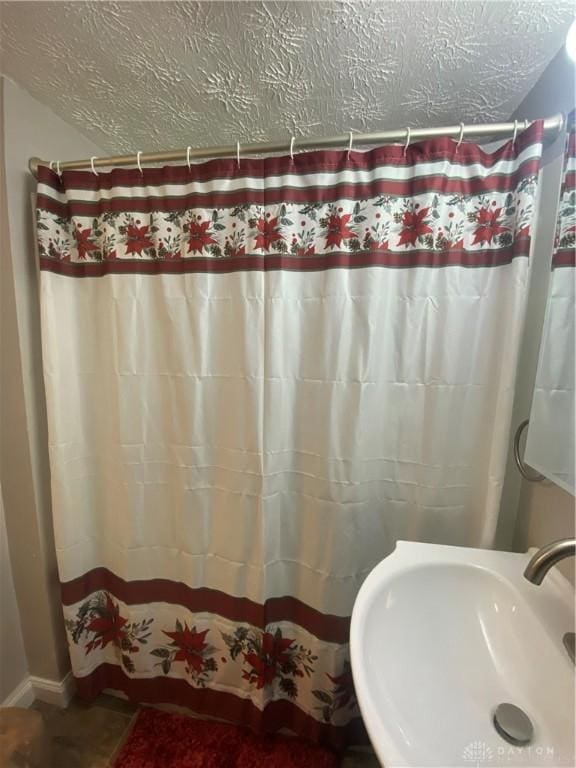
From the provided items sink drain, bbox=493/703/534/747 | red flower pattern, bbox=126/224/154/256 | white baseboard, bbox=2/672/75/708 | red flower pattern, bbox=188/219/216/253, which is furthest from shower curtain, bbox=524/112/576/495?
white baseboard, bbox=2/672/75/708

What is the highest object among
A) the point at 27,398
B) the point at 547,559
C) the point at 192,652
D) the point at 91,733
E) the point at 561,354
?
the point at 561,354

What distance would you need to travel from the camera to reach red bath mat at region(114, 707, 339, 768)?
107 cm

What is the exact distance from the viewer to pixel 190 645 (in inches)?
45.3

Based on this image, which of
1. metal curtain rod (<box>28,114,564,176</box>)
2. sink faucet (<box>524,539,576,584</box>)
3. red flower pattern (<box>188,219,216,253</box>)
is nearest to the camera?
sink faucet (<box>524,539,576,584</box>)

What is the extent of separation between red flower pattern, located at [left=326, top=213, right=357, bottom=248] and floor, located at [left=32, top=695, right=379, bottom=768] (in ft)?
5.70

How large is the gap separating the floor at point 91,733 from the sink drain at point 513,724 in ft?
2.78

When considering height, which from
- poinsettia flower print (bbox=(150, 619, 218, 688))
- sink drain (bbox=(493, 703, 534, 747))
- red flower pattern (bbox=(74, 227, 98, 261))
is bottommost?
poinsettia flower print (bbox=(150, 619, 218, 688))

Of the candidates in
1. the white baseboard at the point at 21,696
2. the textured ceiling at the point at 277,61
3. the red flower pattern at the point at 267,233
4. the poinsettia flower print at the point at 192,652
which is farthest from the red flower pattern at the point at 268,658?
the textured ceiling at the point at 277,61

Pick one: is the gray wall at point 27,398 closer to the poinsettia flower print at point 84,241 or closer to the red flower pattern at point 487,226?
the poinsettia flower print at point 84,241

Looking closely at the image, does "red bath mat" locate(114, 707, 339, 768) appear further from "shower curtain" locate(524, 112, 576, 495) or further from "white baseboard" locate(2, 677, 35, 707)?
"shower curtain" locate(524, 112, 576, 495)

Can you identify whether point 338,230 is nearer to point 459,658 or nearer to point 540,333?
point 540,333

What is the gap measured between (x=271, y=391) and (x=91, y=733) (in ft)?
4.82

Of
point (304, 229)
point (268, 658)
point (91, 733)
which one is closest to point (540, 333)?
point (304, 229)

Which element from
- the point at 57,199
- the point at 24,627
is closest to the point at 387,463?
the point at 57,199
